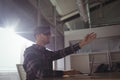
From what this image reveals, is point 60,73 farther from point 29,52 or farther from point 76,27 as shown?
point 76,27

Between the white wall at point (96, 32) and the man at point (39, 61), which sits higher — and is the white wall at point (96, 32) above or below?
above

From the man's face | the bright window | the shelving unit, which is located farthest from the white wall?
the man's face

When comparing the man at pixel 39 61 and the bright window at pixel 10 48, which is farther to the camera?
the bright window at pixel 10 48

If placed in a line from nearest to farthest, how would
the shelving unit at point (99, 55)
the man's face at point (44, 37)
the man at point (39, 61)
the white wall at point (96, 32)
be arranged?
the man at point (39, 61)
the man's face at point (44, 37)
the shelving unit at point (99, 55)
the white wall at point (96, 32)

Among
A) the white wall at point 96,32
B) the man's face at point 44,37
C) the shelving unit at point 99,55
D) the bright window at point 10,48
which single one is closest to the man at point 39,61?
the man's face at point 44,37

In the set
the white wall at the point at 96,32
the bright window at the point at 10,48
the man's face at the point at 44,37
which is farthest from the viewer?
the white wall at the point at 96,32

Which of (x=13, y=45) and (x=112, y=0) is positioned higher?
(x=112, y=0)

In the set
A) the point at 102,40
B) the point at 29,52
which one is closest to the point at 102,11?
the point at 102,40

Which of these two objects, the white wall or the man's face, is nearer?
the man's face

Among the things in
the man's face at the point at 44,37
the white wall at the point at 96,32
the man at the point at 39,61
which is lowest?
the man at the point at 39,61

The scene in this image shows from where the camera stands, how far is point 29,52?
102 centimetres

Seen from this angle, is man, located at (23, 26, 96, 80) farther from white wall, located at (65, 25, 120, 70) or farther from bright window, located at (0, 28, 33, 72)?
white wall, located at (65, 25, 120, 70)

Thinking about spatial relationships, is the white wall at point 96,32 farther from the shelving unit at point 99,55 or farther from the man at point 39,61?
the man at point 39,61

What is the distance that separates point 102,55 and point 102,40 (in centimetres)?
45
